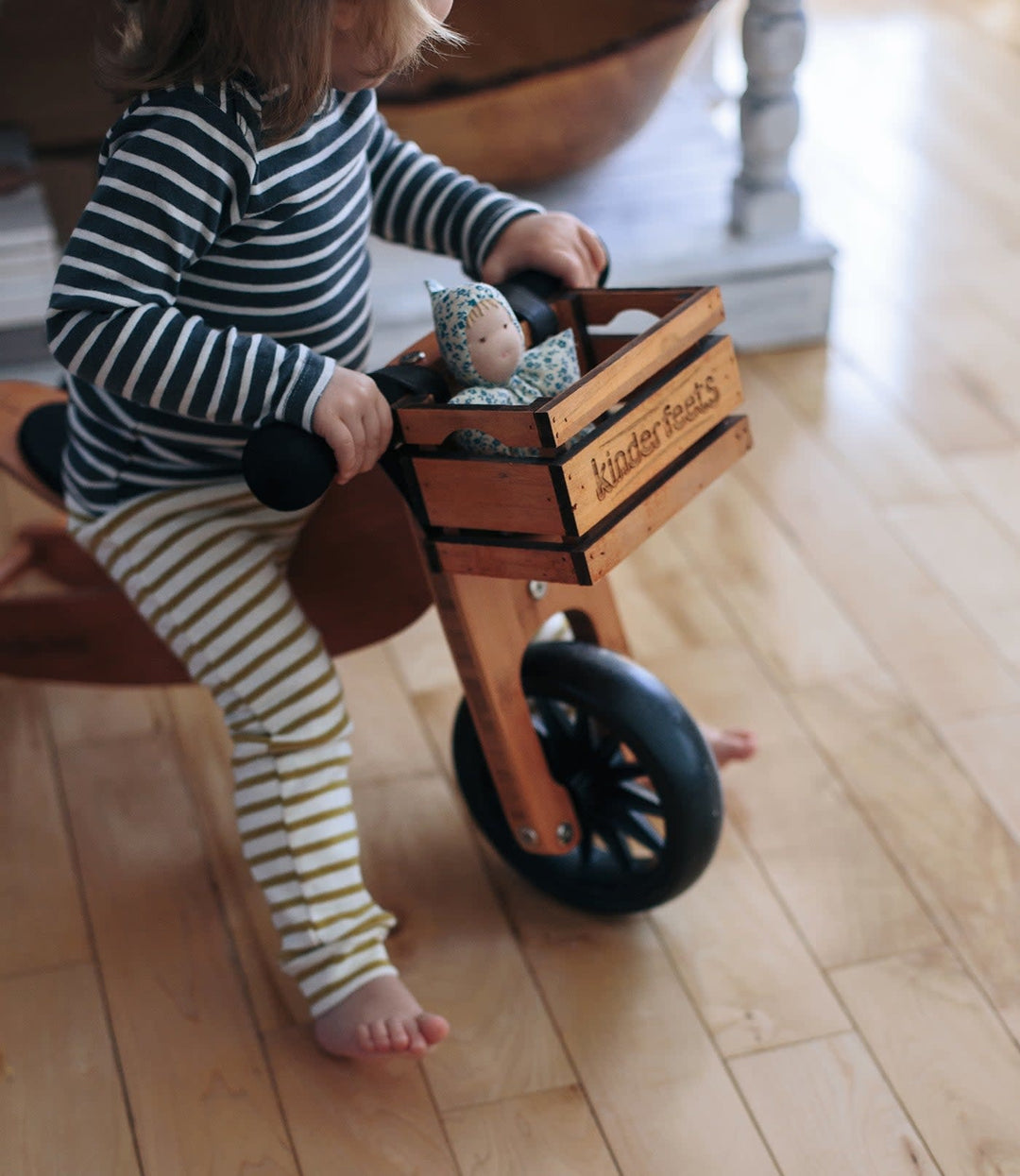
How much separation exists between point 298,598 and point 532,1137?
460 millimetres

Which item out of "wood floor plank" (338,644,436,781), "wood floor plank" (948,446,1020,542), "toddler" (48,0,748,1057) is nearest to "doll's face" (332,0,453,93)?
"toddler" (48,0,748,1057)

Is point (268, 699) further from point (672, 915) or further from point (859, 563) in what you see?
point (859, 563)

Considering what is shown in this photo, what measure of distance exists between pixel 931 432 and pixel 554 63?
0.71 meters

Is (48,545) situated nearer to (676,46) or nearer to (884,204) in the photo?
(676,46)

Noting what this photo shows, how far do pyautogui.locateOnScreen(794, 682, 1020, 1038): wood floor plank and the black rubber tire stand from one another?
8.7 inches

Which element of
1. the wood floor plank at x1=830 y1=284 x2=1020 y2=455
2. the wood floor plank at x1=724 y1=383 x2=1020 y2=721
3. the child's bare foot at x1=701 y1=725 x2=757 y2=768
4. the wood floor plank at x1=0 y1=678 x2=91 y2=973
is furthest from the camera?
the wood floor plank at x1=830 y1=284 x2=1020 y2=455

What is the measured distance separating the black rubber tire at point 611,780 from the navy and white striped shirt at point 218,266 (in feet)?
0.99

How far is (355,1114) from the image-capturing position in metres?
1.05

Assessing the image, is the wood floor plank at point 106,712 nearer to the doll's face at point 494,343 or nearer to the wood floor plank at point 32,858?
the wood floor plank at point 32,858

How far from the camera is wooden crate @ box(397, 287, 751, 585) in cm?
88

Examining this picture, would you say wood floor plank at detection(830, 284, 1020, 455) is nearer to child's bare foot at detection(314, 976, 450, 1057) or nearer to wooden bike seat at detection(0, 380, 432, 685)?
wooden bike seat at detection(0, 380, 432, 685)

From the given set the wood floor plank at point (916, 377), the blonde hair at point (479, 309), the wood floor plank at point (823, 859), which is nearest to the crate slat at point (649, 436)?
the blonde hair at point (479, 309)

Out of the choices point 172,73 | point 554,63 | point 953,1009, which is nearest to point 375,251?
point 554,63

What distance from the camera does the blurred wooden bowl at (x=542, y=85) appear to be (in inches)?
75.6
